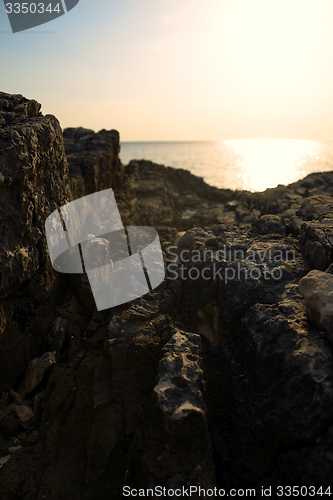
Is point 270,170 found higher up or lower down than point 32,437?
lower down

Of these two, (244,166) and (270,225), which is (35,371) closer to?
(270,225)

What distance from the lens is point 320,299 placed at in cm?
366

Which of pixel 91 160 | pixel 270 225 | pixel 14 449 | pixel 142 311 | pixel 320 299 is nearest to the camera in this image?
pixel 320 299

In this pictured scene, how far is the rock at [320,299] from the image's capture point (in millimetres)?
3522

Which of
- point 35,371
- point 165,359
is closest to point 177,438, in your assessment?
point 165,359

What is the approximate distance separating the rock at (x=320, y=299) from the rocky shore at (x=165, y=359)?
Result: 0.8 inches

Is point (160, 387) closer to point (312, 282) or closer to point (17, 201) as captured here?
point (312, 282)

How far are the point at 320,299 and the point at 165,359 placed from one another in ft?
7.65

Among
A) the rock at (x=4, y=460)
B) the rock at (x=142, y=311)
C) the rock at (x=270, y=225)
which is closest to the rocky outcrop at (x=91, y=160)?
the rock at (x=142, y=311)

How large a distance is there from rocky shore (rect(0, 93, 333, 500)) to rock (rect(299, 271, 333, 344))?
2cm

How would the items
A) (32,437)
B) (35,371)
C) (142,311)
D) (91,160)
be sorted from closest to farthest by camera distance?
(32,437) → (35,371) → (142,311) → (91,160)

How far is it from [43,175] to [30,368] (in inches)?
151

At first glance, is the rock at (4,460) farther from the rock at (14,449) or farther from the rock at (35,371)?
the rock at (35,371)

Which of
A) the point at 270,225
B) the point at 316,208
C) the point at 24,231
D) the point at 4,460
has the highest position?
the point at 24,231
